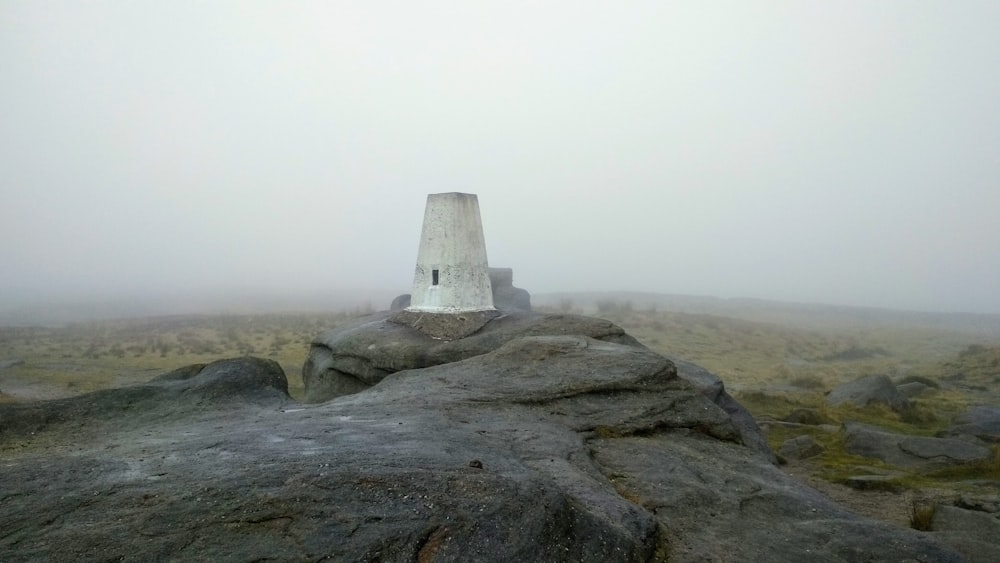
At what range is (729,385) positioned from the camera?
27.1 meters

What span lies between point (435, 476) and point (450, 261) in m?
10.5

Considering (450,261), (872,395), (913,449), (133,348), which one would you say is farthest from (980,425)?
(133,348)

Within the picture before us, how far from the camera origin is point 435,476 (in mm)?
6629

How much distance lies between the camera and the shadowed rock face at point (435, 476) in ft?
18.4

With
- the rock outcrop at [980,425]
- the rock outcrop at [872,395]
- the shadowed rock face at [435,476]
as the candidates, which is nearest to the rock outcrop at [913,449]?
the rock outcrop at [980,425]

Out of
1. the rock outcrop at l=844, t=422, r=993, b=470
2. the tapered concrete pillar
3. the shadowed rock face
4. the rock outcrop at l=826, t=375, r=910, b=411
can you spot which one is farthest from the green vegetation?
Answer: the rock outcrop at l=826, t=375, r=910, b=411

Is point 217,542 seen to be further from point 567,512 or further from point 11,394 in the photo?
point 11,394

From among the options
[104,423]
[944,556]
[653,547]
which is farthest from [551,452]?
[104,423]

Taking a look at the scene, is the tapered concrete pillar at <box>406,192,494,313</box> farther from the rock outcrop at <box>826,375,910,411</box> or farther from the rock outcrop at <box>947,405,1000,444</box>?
the rock outcrop at <box>826,375,910,411</box>

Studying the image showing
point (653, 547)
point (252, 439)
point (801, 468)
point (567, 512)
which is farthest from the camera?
point (801, 468)

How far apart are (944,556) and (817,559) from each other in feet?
4.82

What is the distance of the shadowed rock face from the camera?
561 centimetres

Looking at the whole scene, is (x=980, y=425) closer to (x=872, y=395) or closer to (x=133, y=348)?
(x=872, y=395)

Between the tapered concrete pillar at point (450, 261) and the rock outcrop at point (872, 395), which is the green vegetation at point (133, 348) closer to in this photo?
the tapered concrete pillar at point (450, 261)
